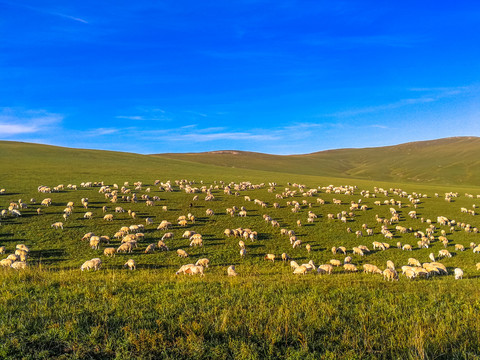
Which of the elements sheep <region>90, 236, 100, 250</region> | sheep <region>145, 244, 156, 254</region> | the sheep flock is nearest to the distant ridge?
the sheep flock

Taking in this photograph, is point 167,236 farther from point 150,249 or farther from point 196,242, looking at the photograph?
point 150,249

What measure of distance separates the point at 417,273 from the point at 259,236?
1250cm

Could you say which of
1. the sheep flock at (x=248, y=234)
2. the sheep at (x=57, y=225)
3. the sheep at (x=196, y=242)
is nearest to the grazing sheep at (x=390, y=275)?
the sheep flock at (x=248, y=234)

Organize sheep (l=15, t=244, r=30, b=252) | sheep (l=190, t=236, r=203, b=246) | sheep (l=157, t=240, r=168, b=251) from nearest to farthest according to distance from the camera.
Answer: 1. sheep (l=15, t=244, r=30, b=252)
2. sheep (l=157, t=240, r=168, b=251)
3. sheep (l=190, t=236, r=203, b=246)

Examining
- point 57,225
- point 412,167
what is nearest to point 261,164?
point 412,167

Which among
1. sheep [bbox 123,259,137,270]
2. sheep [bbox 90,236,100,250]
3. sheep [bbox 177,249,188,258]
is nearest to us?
sheep [bbox 123,259,137,270]

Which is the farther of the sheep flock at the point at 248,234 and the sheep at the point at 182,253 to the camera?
the sheep at the point at 182,253

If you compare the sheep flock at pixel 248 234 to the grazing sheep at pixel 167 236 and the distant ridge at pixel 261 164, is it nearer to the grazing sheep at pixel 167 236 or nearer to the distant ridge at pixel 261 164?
the grazing sheep at pixel 167 236

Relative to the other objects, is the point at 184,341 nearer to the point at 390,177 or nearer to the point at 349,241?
the point at 349,241

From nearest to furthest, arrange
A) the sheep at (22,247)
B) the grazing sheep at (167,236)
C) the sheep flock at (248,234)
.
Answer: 1. the sheep flock at (248,234)
2. the sheep at (22,247)
3. the grazing sheep at (167,236)

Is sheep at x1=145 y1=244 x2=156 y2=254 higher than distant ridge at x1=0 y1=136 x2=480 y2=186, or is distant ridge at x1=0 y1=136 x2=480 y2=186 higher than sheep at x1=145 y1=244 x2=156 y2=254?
distant ridge at x1=0 y1=136 x2=480 y2=186

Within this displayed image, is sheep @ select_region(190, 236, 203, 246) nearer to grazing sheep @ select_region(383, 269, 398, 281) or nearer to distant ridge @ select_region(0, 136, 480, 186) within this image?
grazing sheep @ select_region(383, 269, 398, 281)

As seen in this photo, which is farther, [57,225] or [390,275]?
[57,225]

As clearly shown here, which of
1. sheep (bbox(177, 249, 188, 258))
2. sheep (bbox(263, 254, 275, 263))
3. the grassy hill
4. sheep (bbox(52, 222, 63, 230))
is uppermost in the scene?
the grassy hill
